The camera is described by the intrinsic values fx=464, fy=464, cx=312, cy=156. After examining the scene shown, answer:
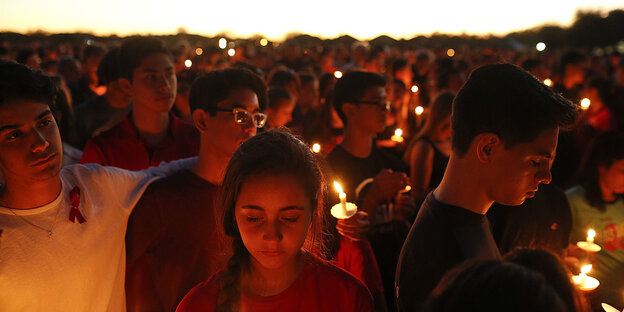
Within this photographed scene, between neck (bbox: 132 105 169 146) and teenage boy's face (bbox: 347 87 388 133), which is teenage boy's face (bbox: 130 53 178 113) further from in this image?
teenage boy's face (bbox: 347 87 388 133)

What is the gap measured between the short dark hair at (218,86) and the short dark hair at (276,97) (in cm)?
205

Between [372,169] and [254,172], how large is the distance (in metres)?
2.12

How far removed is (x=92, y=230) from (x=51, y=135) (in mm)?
453

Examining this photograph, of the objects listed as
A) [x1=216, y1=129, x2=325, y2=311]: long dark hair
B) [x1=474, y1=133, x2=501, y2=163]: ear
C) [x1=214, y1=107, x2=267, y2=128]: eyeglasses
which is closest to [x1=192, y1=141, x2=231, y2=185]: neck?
[x1=214, y1=107, x2=267, y2=128]: eyeglasses

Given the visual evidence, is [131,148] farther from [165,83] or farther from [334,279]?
[334,279]

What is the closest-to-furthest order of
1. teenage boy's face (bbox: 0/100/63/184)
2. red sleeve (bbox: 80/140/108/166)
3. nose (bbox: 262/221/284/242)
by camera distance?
nose (bbox: 262/221/284/242) → teenage boy's face (bbox: 0/100/63/184) → red sleeve (bbox: 80/140/108/166)

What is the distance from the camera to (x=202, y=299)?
5.65 ft

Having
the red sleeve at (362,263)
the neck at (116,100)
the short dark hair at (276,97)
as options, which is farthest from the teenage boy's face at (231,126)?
the neck at (116,100)

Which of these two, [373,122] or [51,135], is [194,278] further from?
[373,122]

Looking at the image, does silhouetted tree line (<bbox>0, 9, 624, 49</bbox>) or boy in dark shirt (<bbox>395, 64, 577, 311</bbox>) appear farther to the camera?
silhouetted tree line (<bbox>0, 9, 624, 49</bbox>)

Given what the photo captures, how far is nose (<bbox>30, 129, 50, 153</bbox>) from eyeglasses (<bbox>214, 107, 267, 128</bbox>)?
962mm

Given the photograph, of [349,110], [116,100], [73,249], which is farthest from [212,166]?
[116,100]

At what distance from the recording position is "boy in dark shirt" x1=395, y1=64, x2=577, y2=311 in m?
1.75

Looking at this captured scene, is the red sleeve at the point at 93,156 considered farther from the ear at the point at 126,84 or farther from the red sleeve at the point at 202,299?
the red sleeve at the point at 202,299
